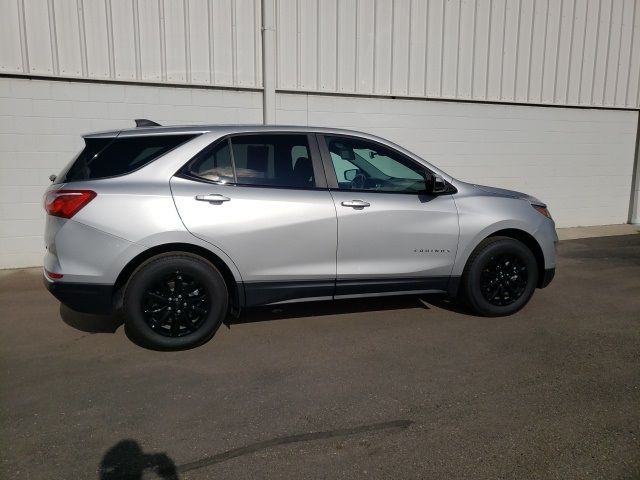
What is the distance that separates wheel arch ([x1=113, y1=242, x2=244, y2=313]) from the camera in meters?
4.10

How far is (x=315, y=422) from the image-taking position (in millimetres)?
3242

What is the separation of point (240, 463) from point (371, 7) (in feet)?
24.5

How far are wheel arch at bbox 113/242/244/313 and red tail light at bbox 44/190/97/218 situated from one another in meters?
0.54

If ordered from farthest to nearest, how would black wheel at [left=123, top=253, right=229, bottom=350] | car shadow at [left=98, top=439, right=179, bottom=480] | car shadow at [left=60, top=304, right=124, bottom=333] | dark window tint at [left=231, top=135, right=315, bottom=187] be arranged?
car shadow at [left=60, top=304, right=124, bottom=333] < dark window tint at [left=231, top=135, right=315, bottom=187] < black wheel at [left=123, top=253, right=229, bottom=350] < car shadow at [left=98, top=439, right=179, bottom=480]

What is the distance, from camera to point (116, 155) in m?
4.18

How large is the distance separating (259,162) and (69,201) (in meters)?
1.46

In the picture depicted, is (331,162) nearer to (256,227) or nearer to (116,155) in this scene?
(256,227)

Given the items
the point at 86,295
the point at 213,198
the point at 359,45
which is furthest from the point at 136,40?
the point at 86,295

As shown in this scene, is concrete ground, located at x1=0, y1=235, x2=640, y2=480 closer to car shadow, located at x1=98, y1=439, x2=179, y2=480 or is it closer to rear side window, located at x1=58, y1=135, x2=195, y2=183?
car shadow, located at x1=98, y1=439, x2=179, y2=480

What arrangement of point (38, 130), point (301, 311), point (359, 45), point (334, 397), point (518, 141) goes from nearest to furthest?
point (334, 397)
point (301, 311)
point (38, 130)
point (359, 45)
point (518, 141)

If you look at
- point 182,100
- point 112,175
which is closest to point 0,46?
point 182,100

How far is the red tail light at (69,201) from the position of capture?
3947 millimetres

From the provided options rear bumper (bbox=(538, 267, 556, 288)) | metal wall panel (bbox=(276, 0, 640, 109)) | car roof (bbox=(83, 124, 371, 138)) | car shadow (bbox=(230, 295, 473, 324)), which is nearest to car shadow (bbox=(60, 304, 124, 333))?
car shadow (bbox=(230, 295, 473, 324))

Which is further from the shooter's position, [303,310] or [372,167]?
[303,310]
